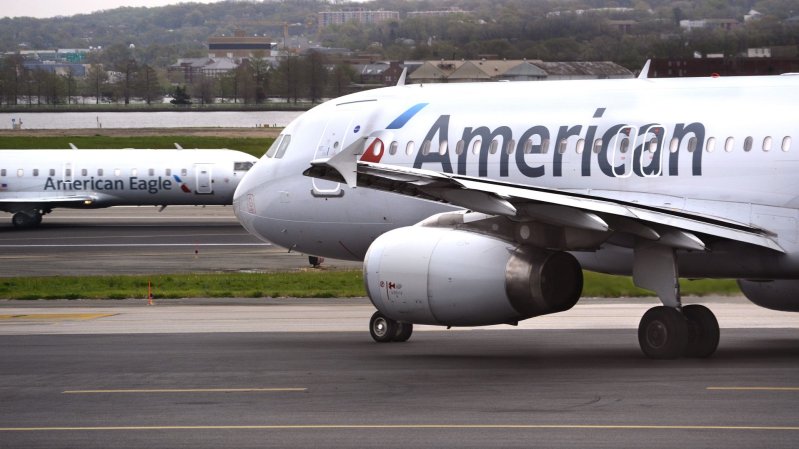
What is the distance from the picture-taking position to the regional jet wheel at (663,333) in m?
19.0

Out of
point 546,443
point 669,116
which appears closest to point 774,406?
point 546,443

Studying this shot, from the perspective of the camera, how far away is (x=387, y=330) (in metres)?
22.6

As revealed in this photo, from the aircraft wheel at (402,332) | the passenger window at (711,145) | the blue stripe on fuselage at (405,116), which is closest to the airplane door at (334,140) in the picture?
the blue stripe on fuselage at (405,116)

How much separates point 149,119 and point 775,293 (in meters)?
117


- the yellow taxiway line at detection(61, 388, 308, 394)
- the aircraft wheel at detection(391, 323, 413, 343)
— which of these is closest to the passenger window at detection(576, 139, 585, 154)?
the aircraft wheel at detection(391, 323, 413, 343)

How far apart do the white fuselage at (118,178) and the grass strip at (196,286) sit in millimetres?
19258

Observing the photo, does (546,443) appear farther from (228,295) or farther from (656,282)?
(228,295)

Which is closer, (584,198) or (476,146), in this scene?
(584,198)

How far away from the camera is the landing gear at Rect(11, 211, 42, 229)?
56031mm

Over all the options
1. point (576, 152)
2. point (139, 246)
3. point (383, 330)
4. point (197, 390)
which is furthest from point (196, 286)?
point (197, 390)

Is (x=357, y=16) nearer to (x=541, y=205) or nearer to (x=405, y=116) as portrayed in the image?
(x=405, y=116)

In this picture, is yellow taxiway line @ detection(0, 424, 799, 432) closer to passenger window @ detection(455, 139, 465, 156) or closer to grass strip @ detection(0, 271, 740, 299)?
passenger window @ detection(455, 139, 465, 156)

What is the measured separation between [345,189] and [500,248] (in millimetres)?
5183

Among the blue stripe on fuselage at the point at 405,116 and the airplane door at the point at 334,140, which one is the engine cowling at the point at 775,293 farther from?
the airplane door at the point at 334,140
